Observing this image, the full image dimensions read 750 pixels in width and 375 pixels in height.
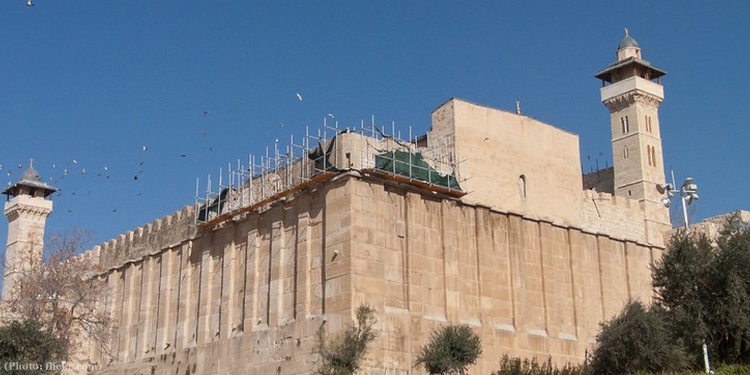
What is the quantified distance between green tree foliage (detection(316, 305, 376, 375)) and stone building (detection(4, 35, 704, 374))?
1.51 ft

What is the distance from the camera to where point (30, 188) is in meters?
53.6

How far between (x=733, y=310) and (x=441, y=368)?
25.5 ft

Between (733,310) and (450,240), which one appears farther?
(450,240)

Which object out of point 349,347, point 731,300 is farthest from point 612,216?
point 349,347

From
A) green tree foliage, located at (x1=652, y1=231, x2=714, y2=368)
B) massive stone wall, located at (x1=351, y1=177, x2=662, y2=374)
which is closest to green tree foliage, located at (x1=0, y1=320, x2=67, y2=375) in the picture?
massive stone wall, located at (x1=351, y1=177, x2=662, y2=374)

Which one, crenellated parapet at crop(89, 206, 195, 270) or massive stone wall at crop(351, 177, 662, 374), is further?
crenellated parapet at crop(89, 206, 195, 270)

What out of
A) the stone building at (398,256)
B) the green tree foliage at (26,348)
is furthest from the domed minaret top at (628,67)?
the green tree foliage at (26,348)

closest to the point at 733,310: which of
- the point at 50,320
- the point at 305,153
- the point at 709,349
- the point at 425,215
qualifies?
the point at 709,349

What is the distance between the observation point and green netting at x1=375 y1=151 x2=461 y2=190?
28.0 m

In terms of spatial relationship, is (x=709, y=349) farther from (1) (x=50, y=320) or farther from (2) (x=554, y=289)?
(1) (x=50, y=320)

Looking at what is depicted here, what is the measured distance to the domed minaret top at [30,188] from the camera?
53.1 m

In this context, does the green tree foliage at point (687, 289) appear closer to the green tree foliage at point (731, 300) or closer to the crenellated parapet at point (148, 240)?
the green tree foliage at point (731, 300)

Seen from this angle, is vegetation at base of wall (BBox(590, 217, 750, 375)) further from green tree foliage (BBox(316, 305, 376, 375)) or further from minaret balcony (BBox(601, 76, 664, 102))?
minaret balcony (BBox(601, 76, 664, 102))

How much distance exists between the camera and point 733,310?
25656 millimetres
